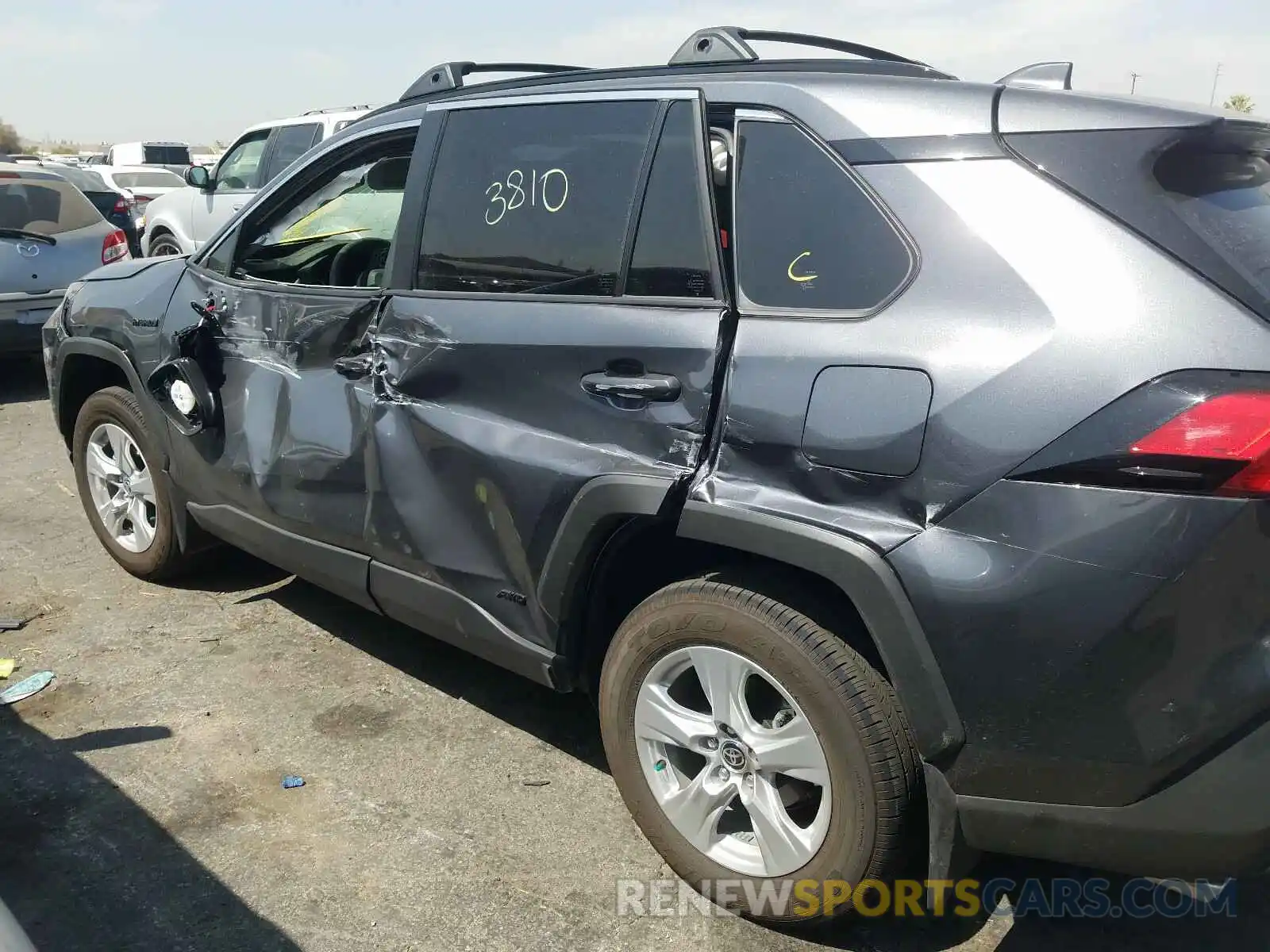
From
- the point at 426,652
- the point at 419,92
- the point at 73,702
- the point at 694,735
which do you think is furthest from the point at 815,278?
the point at 73,702

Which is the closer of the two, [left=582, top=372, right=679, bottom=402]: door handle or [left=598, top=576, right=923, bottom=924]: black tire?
[left=598, top=576, right=923, bottom=924]: black tire

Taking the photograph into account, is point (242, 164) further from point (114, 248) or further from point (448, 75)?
point (448, 75)

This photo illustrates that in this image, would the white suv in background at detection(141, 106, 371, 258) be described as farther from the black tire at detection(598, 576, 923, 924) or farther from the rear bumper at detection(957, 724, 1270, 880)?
the rear bumper at detection(957, 724, 1270, 880)

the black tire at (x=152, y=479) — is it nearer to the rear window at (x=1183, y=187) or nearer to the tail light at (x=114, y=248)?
the rear window at (x=1183, y=187)

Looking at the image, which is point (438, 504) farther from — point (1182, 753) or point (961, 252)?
point (1182, 753)

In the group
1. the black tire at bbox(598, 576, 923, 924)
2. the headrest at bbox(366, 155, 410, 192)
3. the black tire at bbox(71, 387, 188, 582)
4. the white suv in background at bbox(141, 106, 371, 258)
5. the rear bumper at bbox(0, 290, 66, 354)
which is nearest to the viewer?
the black tire at bbox(598, 576, 923, 924)

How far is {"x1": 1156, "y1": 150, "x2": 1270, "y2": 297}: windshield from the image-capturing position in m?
1.90

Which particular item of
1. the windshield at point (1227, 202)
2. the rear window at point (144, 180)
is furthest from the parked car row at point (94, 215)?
the rear window at point (144, 180)

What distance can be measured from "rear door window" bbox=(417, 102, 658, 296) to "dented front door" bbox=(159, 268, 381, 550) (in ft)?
1.16

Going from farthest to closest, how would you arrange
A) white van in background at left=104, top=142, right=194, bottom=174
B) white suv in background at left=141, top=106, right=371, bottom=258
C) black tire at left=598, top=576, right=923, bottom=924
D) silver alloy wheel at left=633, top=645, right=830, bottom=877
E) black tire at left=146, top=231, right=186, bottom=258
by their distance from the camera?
white van in background at left=104, top=142, right=194, bottom=174 → black tire at left=146, top=231, right=186, bottom=258 → white suv in background at left=141, top=106, right=371, bottom=258 → silver alloy wheel at left=633, top=645, right=830, bottom=877 → black tire at left=598, top=576, right=923, bottom=924

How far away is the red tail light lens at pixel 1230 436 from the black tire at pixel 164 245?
11.5m

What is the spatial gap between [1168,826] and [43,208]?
878 cm

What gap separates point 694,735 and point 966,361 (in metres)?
1.09

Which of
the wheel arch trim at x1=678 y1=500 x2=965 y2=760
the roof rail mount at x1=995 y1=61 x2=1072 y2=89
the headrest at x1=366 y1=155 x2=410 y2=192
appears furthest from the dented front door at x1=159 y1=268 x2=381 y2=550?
the roof rail mount at x1=995 y1=61 x2=1072 y2=89
